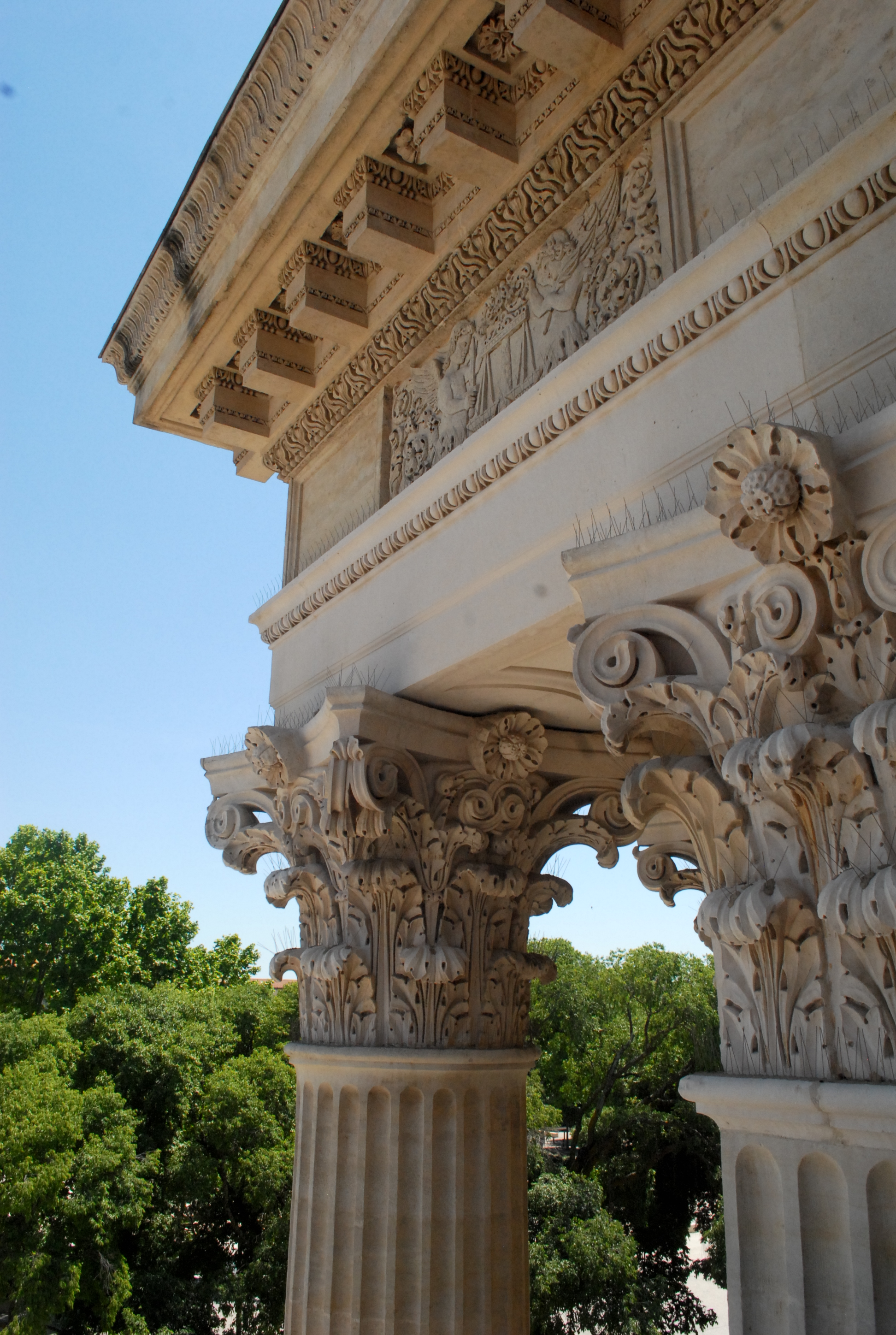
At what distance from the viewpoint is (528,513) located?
433cm

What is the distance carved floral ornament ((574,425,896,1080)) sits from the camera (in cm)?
263

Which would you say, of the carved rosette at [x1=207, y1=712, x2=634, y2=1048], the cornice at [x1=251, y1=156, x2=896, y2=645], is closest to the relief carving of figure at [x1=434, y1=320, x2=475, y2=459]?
the cornice at [x1=251, y1=156, x2=896, y2=645]

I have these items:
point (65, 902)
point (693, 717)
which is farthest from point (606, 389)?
point (65, 902)

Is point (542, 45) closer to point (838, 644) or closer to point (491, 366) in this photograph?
point (491, 366)

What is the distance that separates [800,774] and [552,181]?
318cm

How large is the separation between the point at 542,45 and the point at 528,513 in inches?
72.9

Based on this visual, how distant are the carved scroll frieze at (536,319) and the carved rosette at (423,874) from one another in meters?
1.60


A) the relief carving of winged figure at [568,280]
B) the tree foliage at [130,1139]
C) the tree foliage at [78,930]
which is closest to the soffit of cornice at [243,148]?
the relief carving of winged figure at [568,280]

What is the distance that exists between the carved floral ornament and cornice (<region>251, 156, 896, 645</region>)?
0.81 meters

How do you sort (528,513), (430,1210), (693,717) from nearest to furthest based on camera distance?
1. (693,717)
2. (528,513)
3. (430,1210)

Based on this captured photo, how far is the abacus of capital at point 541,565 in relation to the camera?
9.11ft

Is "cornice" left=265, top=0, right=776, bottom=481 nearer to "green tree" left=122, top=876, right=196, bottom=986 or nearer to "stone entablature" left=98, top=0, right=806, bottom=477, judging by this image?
"stone entablature" left=98, top=0, right=806, bottom=477

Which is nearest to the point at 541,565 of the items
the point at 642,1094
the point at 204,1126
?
the point at 204,1126

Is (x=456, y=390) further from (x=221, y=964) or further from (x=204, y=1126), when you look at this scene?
(x=221, y=964)
